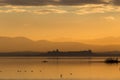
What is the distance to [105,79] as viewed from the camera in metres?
59.2

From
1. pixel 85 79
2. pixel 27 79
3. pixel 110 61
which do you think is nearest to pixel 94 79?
pixel 85 79

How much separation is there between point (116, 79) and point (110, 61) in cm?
8061

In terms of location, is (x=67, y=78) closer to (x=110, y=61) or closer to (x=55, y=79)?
(x=55, y=79)

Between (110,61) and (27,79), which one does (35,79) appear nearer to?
(27,79)

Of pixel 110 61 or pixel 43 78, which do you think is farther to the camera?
pixel 110 61

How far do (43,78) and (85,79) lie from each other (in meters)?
6.15

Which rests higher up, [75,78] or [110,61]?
[75,78]

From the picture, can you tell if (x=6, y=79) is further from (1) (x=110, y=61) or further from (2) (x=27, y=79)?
(1) (x=110, y=61)

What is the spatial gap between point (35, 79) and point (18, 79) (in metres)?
2.29

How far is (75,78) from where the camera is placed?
61.2m

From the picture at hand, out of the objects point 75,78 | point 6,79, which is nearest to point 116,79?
point 75,78

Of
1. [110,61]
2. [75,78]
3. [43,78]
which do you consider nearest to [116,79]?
[75,78]

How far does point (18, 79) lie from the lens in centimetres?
5944

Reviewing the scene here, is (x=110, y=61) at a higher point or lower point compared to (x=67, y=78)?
lower
